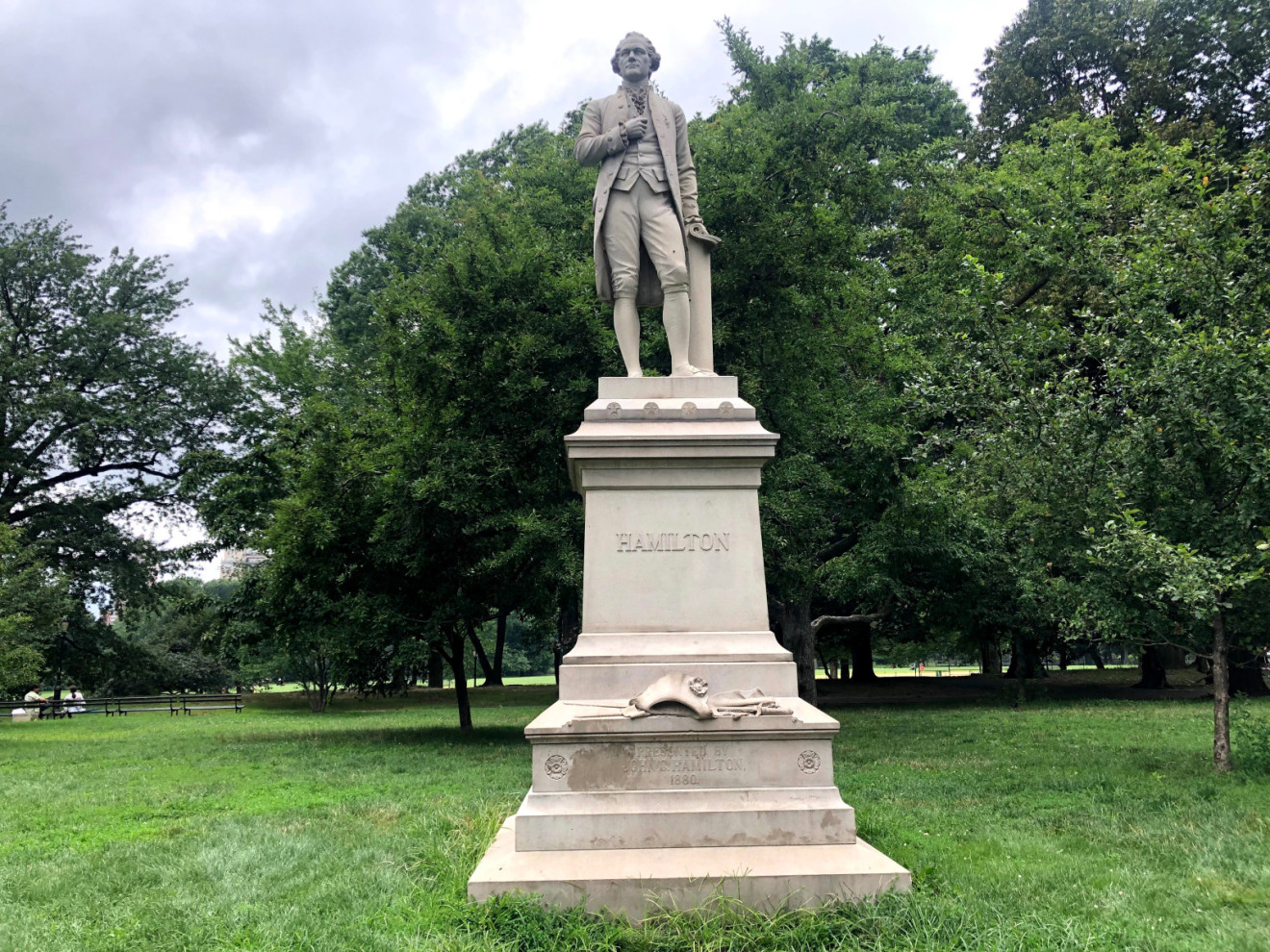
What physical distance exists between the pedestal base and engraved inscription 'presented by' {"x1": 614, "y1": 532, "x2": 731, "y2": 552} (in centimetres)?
204

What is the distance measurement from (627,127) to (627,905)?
5466mm

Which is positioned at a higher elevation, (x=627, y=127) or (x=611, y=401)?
(x=627, y=127)

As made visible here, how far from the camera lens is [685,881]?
4.94 m

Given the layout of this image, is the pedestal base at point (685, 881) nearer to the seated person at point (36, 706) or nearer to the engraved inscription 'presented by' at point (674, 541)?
the engraved inscription 'presented by' at point (674, 541)

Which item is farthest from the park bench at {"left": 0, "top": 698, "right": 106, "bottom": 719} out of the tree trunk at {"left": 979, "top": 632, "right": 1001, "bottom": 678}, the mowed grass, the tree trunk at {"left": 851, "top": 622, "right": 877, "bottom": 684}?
the tree trunk at {"left": 979, "top": 632, "right": 1001, "bottom": 678}

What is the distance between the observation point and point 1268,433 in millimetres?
9094

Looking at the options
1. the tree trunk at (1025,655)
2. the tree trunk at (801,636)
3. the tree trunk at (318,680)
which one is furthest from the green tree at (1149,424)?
the tree trunk at (318,680)

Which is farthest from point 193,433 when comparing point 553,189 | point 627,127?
point 627,127

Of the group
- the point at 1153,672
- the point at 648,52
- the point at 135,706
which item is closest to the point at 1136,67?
the point at 1153,672

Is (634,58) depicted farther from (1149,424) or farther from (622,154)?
(1149,424)

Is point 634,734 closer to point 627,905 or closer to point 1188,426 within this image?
point 627,905

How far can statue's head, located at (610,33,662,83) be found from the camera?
24.3 feet

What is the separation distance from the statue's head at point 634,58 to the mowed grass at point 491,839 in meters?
5.78

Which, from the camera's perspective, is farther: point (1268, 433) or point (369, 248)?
point (369, 248)
